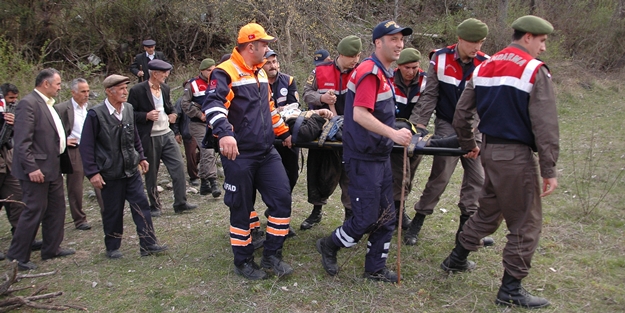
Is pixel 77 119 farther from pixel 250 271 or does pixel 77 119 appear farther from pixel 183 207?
pixel 250 271

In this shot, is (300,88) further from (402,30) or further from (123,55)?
(402,30)

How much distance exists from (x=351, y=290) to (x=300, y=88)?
828cm

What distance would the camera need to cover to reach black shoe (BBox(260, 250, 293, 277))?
166 inches

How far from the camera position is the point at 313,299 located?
3855 mm

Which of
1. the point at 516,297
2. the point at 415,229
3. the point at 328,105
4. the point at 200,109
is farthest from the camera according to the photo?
the point at 200,109

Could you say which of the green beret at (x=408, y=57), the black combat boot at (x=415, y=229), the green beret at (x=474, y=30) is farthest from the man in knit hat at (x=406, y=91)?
the green beret at (x=474, y=30)

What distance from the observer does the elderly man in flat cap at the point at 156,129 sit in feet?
20.8

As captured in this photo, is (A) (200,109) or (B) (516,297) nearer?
(B) (516,297)

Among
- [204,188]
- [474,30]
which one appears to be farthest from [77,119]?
[474,30]

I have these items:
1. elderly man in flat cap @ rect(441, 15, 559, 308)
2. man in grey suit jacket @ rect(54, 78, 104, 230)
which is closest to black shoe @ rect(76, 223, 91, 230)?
man in grey suit jacket @ rect(54, 78, 104, 230)

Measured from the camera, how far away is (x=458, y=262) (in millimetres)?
4141

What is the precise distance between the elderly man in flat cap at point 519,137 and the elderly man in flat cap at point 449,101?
0.84 m

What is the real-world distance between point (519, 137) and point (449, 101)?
1328mm

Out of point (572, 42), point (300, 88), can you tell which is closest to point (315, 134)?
point (300, 88)
